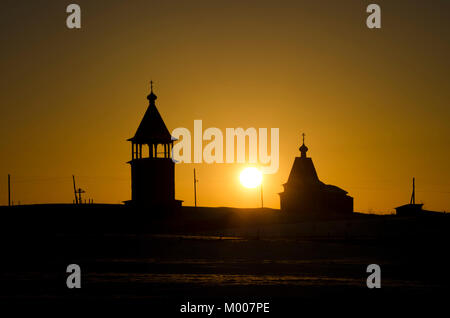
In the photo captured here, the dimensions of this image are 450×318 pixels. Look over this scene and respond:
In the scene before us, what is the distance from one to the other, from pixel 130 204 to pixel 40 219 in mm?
6143

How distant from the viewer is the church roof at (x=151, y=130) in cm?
4669

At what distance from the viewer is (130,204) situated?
47.7 meters

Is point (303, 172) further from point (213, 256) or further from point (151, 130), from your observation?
point (213, 256)

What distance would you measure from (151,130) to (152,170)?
2582 millimetres

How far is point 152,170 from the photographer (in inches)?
1834

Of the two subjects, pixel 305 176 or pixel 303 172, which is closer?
pixel 305 176

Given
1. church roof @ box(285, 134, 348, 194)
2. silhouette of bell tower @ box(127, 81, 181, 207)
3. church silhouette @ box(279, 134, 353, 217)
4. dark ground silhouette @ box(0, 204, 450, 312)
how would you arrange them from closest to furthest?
dark ground silhouette @ box(0, 204, 450, 312) → silhouette of bell tower @ box(127, 81, 181, 207) → church silhouette @ box(279, 134, 353, 217) → church roof @ box(285, 134, 348, 194)

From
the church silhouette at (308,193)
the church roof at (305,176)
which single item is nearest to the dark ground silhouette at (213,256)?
the church silhouette at (308,193)

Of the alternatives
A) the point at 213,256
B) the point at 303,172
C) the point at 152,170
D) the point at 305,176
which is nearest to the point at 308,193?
the point at 305,176

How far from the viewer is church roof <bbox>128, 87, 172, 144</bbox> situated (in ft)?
153

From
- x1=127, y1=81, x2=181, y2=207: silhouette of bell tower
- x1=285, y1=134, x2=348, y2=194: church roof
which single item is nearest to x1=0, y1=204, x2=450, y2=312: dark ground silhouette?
x1=127, y1=81, x2=181, y2=207: silhouette of bell tower

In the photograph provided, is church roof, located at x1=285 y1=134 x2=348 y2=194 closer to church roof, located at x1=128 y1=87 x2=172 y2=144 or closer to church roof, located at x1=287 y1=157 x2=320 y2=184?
church roof, located at x1=287 y1=157 x2=320 y2=184

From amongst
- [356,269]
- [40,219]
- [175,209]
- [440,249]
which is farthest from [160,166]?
[356,269]

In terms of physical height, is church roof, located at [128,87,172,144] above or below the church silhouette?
above
